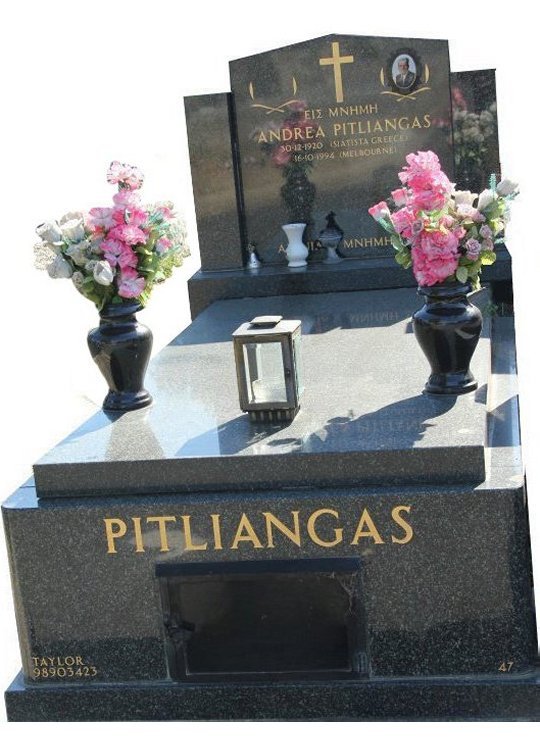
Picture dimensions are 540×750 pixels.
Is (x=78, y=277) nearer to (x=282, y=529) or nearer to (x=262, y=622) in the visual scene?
(x=282, y=529)

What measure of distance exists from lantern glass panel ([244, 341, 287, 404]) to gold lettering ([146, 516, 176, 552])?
810 millimetres

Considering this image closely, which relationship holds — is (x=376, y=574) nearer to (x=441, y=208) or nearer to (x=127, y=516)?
(x=127, y=516)

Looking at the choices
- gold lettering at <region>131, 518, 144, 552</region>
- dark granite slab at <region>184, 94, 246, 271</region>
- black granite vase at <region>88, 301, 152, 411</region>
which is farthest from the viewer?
dark granite slab at <region>184, 94, 246, 271</region>

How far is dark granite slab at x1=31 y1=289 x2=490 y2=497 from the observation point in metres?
6.19

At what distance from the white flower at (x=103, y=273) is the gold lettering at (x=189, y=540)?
51.8 inches

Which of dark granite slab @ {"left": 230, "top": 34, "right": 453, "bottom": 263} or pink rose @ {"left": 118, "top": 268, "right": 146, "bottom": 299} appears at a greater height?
dark granite slab @ {"left": 230, "top": 34, "right": 453, "bottom": 263}

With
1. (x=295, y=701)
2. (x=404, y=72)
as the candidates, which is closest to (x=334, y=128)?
(x=404, y=72)

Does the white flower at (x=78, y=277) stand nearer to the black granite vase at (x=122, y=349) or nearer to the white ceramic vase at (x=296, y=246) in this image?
the black granite vase at (x=122, y=349)

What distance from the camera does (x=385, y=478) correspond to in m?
6.20

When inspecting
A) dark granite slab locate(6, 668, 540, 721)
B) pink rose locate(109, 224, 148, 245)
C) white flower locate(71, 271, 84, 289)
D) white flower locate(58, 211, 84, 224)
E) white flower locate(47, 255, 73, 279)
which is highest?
white flower locate(58, 211, 84, 224)

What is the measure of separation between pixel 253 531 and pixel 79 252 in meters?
1.73

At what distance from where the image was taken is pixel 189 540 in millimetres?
6348

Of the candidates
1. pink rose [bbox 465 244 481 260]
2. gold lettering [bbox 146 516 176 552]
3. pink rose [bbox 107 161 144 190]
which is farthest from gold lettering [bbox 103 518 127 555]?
pink rose [bbox 465 244 481 260]

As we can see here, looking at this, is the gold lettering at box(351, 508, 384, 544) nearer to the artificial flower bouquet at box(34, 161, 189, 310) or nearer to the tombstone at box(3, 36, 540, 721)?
the tombstone at box(3, 36, 540, 721)
